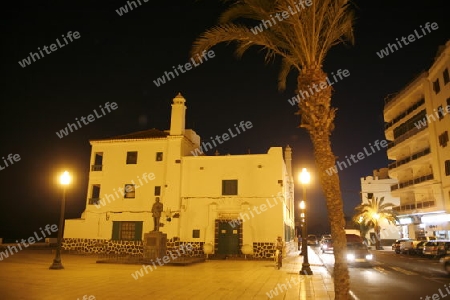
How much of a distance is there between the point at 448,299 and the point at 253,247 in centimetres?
1486

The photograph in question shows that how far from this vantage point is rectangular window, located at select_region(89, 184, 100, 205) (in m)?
28.2

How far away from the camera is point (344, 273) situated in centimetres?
800

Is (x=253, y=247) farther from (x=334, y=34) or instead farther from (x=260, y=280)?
(x=334, y=34)

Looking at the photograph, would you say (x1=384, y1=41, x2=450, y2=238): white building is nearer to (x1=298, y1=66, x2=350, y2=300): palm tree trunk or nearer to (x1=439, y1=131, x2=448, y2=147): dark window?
(x1=439, y1=131, x2=448, y2=147): dark window

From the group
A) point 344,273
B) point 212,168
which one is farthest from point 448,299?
point 212,168

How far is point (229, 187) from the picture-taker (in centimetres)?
2609

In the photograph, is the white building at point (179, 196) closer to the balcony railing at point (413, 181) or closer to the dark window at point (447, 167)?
the dark window at point (447, 167)

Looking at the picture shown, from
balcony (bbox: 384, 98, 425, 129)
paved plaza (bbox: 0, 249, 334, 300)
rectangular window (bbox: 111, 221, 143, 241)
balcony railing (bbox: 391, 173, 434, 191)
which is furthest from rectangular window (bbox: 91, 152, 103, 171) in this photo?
balcony (bbox: 384, 98, 425, 129)

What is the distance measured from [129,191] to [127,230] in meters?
2.96

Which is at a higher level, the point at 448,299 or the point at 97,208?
the point at 97,208

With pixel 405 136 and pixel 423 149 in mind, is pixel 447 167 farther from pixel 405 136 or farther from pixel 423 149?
pixel 405 136

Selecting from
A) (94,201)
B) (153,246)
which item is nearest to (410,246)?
(153,246)

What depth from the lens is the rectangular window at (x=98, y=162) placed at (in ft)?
95.5

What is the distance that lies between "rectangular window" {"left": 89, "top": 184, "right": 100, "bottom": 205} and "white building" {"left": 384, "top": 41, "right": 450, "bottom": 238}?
32114mm
